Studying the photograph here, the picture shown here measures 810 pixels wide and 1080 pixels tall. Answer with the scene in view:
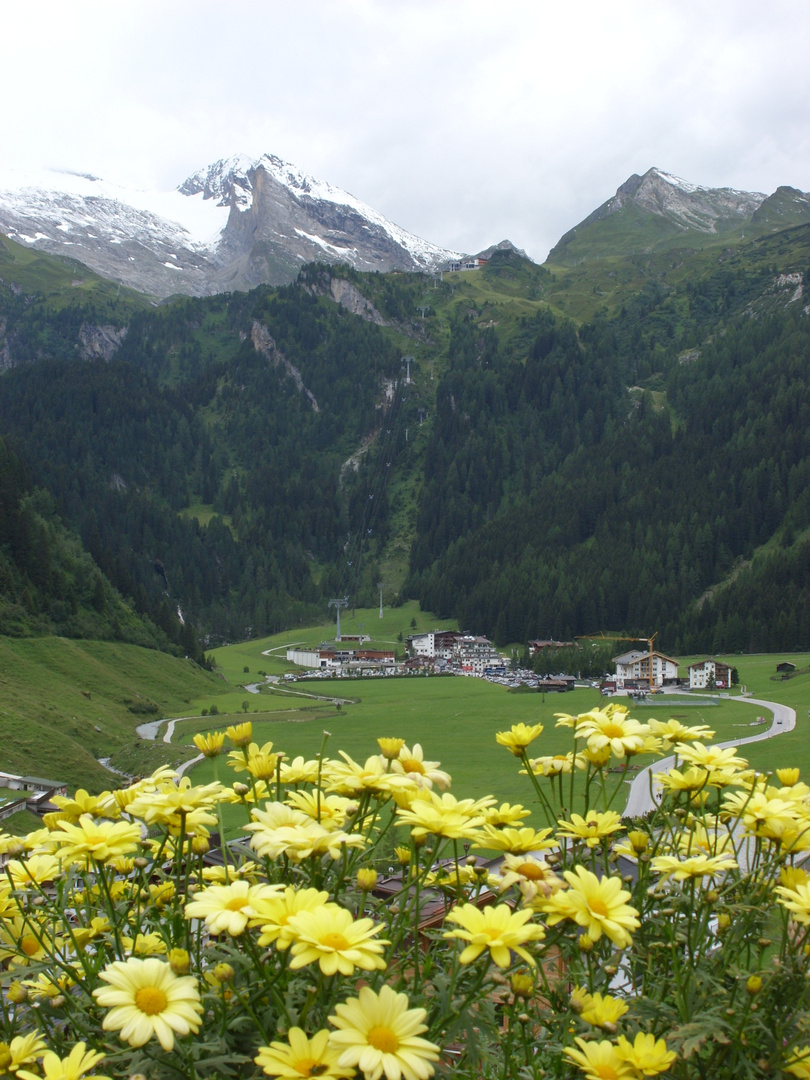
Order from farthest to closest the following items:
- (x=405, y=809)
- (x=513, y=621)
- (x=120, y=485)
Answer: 1. (x=120, y=485)
2. (x=513, y=621)
3. (x=405, y=809)

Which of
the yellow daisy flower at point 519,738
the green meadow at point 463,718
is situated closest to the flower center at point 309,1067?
the yellow daisy flower at point 519,738

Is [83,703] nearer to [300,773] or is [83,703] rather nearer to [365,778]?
Answer: [300,773]

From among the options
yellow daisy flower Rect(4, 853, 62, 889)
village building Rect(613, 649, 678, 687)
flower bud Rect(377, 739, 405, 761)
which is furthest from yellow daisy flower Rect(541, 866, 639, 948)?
village building Rect(613, 649, 678, 687)

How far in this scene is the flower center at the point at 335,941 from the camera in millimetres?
2072

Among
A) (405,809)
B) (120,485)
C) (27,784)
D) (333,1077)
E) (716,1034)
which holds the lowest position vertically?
(27,784)

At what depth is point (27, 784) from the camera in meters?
31.6

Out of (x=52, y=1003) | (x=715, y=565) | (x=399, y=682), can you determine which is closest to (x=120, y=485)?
(x=399, y=682)

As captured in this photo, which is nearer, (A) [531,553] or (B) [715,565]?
(B) [715,565]

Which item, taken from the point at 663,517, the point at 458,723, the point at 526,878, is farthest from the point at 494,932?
the point at 663,517

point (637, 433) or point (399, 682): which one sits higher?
point (637, 433)

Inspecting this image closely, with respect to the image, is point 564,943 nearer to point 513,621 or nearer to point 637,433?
point 513,621

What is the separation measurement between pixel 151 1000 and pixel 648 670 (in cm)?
8862

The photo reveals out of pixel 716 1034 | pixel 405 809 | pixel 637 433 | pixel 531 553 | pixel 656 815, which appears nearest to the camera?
pixel 716 1034

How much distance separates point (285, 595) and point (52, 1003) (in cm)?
16554
